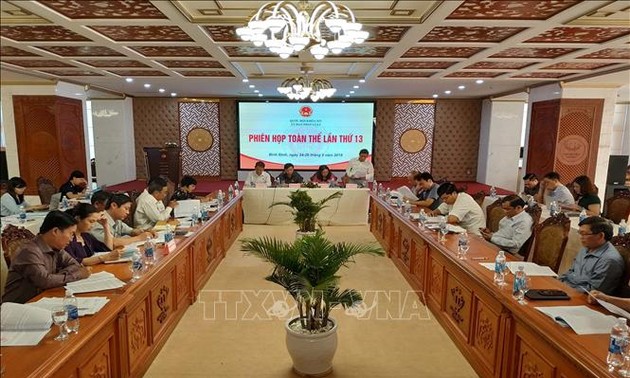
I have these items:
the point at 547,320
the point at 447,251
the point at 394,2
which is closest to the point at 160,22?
the point at 394,2

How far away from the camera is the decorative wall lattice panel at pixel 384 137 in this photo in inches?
482

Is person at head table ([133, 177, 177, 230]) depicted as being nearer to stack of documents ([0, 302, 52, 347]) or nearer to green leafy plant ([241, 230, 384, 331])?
green leafy plant ([241, 230, 384, 331])

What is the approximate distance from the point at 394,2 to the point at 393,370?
3.22m

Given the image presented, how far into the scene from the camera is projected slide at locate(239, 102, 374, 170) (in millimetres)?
12188

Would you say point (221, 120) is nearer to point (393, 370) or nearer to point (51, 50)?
point (51, 50)

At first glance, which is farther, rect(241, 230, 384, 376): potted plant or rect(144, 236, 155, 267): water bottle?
rect(144, 236, 155, 267): water bottle

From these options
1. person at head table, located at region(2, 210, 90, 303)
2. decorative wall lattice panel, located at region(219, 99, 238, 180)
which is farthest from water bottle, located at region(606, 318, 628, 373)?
decorative wall lattice panel, located at region(219, 99, 238, 180)

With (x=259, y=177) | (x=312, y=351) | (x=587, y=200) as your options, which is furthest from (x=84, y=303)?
(x=587, y=200)

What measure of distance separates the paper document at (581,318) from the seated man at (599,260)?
47 centimetres

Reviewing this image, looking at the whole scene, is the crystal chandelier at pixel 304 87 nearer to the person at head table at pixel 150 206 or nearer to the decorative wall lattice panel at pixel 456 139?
the person at head table at pixel 150 206

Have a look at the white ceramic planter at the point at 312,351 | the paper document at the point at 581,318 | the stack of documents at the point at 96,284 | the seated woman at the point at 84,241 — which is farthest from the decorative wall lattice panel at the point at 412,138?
the stack of documents at the point at 96,284

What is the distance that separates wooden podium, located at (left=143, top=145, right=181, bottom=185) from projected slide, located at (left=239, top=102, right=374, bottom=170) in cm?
214

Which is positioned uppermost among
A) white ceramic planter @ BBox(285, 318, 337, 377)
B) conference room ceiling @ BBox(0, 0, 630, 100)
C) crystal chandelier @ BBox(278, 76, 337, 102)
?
conference room ceiling @ BBox(0, 0, 630, 100)

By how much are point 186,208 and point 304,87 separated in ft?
10.1
